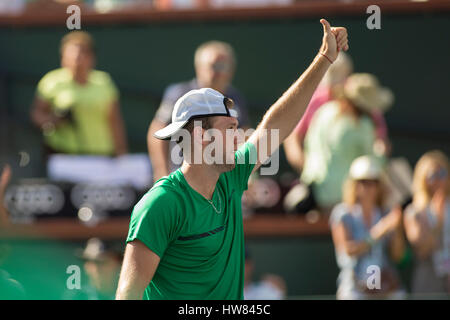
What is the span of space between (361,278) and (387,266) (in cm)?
29

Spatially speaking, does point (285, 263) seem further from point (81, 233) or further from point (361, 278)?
point (81, 233)

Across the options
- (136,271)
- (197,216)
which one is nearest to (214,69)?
(197,216)

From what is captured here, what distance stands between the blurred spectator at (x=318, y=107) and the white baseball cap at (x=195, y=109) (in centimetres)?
372

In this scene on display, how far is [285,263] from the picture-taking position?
24.1 feet

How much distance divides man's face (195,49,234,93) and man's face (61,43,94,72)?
1.30 metres

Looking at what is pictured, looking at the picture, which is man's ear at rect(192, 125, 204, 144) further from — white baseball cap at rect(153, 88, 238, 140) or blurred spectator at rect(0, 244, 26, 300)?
blurred spectator at rect(0, 244, 26, 300)

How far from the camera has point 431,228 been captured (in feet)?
22.4

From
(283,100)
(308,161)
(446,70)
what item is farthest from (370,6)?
(283,100)

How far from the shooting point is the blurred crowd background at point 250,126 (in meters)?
6.75

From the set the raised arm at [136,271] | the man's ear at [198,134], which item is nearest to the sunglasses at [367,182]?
the man's ear at [198,134]

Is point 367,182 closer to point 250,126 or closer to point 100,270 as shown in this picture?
point 250,126

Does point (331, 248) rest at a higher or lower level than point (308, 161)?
lower

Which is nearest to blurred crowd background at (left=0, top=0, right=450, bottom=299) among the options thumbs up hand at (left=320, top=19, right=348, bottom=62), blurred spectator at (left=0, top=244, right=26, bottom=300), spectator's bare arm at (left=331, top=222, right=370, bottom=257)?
spectator's bare arm at (left=331, top=222, right=370, bottom=257)

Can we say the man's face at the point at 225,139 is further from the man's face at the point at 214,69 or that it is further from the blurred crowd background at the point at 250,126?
the man's face at the point at 214,69
